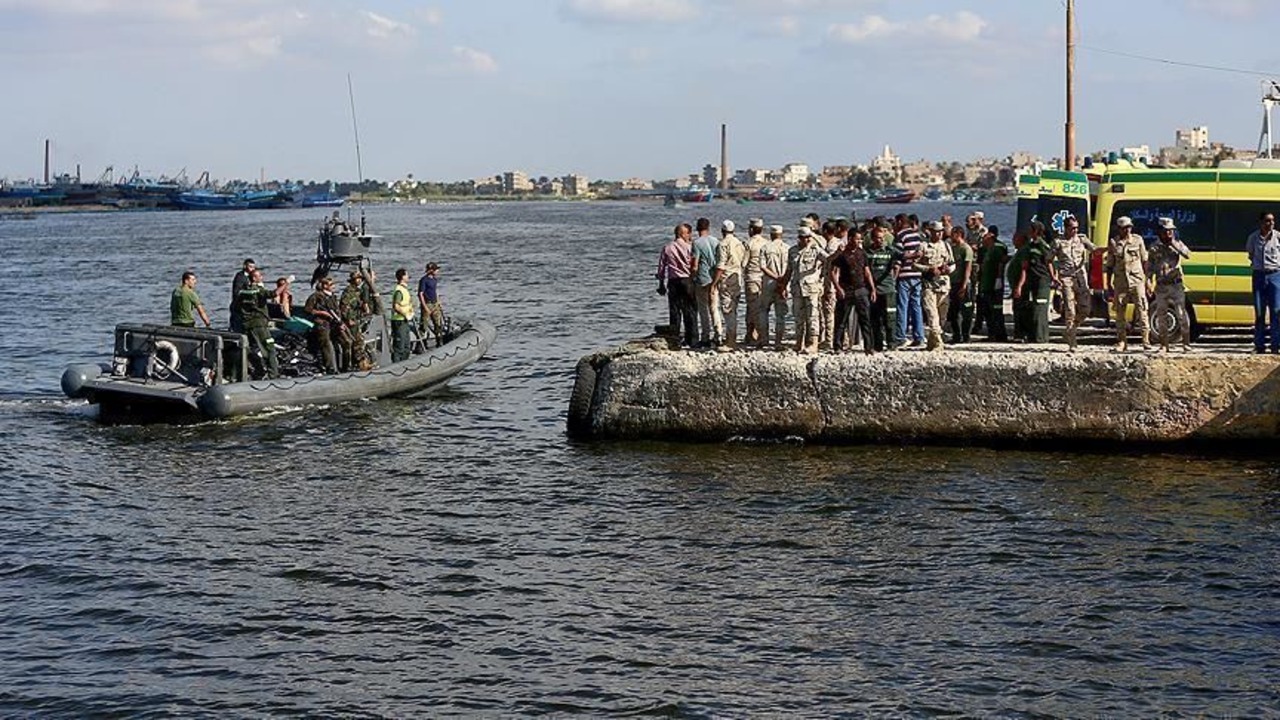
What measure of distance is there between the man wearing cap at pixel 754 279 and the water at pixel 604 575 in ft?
5.71

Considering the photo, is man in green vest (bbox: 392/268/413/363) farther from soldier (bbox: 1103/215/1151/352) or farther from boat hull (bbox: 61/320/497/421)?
soldier (bbox: 1103/215/1151/352)

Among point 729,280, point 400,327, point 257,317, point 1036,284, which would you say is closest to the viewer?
point 729,280

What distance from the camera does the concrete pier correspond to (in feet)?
56.5

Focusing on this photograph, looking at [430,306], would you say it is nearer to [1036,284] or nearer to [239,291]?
[239,291]

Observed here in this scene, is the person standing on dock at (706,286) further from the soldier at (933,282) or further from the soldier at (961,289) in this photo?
the soldier at (961,289)

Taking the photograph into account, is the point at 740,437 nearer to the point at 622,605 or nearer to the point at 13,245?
the point at 622,605

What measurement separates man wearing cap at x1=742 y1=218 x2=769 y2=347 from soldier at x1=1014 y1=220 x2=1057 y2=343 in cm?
309

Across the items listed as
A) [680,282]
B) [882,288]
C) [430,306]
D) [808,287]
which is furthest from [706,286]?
[430,306]

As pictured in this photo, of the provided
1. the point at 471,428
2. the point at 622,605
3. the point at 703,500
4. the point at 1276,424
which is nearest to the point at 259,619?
the point at 622,605

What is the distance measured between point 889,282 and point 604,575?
6420mm

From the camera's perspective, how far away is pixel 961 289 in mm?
20312

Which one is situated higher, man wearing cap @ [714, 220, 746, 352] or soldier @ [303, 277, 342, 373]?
man wearing cap @ [714, 220, 746, 352]

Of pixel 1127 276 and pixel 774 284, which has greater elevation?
pixel 1127 276

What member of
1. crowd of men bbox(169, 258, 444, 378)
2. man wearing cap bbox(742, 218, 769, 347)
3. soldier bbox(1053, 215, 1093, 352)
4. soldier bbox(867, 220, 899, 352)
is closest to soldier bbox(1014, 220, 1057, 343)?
soldier bbox(1053, 215, 1093, 352)
